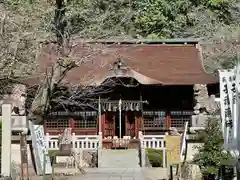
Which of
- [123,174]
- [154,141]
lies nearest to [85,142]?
[154,141]

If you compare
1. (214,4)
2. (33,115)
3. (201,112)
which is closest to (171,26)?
(214,4)

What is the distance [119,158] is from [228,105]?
11286mm

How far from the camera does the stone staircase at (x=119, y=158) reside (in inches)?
845

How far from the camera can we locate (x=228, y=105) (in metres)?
11.7

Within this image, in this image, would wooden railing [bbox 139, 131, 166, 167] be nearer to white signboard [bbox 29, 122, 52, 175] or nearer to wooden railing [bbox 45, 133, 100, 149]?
wooden railing [bbox 45, 133, 100, 149]

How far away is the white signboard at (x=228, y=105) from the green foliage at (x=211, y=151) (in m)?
5.00

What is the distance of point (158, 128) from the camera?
25859mm

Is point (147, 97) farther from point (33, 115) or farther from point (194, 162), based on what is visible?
point (33, 115)

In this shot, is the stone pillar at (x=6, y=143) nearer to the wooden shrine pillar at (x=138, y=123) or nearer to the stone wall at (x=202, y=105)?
the stone wall at (x=202, y=105)


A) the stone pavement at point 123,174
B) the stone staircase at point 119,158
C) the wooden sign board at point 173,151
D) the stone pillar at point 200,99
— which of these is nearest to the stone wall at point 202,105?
the stone pillar at point 200,99

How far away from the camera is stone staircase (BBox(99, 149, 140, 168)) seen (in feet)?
70.4

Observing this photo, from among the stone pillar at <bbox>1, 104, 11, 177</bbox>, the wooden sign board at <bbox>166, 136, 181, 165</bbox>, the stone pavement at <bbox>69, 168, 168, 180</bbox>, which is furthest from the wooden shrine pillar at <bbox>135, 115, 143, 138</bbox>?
the stone pillar at <bbox>1, 104, 11, 177</bbox>

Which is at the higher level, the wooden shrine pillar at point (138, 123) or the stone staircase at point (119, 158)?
the wooden shrine pillar at point (138, 123)

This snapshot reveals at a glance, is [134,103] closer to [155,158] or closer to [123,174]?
[155,158]
